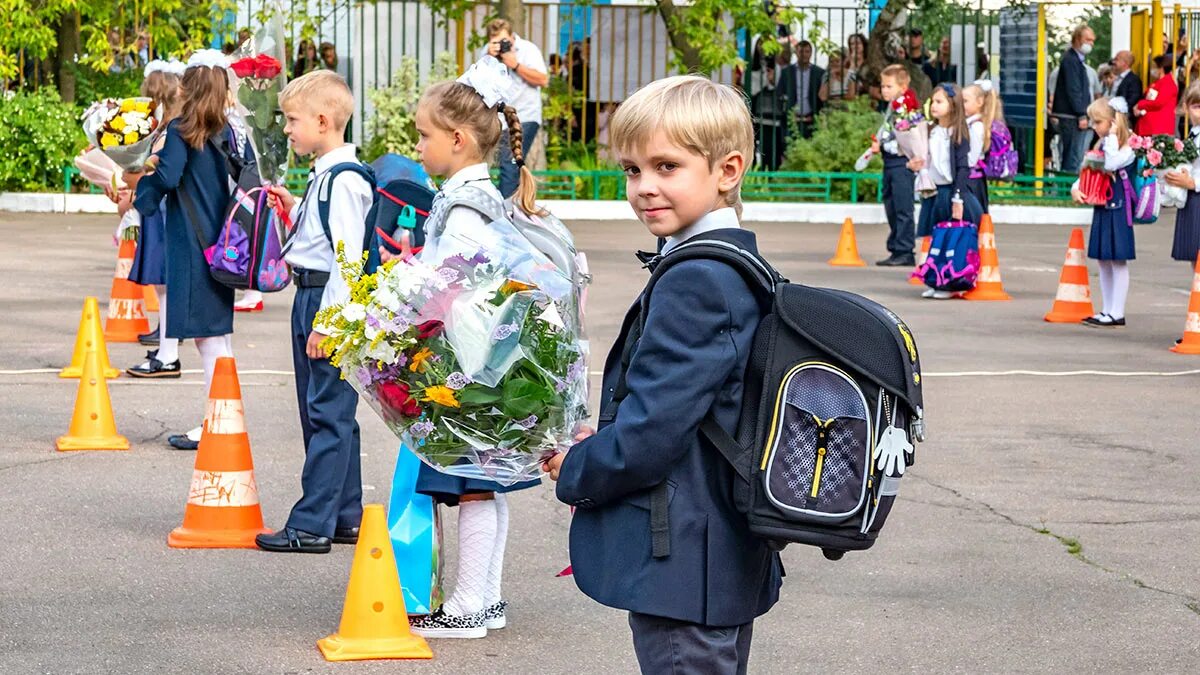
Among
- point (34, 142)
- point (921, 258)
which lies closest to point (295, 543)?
point (921, 258)

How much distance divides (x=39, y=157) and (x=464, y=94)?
58.3 ft

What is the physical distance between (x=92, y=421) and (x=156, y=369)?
1.93 metres

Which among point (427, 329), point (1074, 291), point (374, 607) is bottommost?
point (374, 607)

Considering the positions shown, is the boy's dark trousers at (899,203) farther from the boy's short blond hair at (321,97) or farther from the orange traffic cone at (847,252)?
the boy's short blond hair at (321,97)

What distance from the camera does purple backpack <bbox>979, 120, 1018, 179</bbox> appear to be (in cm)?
1577

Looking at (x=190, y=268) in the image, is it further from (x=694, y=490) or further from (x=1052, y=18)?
(x=1052, y=18)

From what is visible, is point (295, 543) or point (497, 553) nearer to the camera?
point (497, 553)

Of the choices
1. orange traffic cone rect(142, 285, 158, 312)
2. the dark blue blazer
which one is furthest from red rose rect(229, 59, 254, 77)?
orange traffic cone rect(142, 285, 158, 312)

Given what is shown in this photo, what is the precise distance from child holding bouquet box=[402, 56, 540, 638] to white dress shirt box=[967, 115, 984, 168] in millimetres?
10385

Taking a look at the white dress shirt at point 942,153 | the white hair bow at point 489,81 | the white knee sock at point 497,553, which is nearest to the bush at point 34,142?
the white dress shirt at point 942,153

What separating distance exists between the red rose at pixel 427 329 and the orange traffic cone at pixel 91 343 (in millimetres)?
4925

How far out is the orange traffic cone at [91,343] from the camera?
8.63 meters

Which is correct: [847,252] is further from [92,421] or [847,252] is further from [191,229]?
[191,229]

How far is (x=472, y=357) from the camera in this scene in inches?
152
